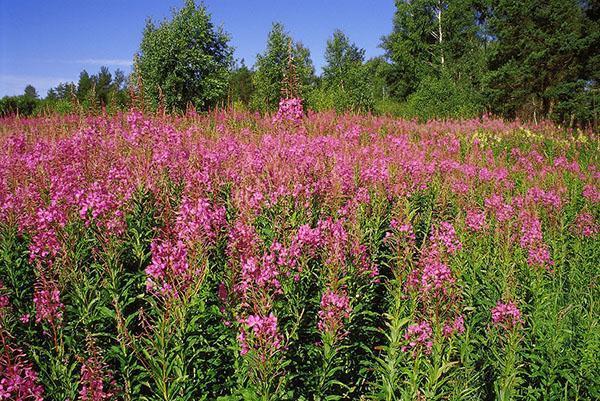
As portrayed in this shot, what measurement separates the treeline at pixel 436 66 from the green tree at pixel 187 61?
0.06 meters

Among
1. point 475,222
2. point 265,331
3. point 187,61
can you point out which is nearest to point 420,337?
point 265,331

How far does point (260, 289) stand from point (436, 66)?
47.2m

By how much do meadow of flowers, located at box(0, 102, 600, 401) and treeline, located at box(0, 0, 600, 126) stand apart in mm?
2742

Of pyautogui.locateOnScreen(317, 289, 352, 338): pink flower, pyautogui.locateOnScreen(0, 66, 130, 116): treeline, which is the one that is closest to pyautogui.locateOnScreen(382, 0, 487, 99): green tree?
pyautogui.locateOnScreen(0, 66, 130, 116): treeline

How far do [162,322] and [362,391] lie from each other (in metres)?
1.92

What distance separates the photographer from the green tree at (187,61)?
2080 cm

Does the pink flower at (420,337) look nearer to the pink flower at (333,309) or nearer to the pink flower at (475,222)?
the pink flower at (333,309)

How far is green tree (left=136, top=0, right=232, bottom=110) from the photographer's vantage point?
68.2 feet

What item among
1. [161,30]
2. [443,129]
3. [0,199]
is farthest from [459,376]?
[161,30]

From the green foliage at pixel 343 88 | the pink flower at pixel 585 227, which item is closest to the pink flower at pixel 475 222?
the pink flower at pixel 585 227

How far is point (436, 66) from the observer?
44969 millimetres

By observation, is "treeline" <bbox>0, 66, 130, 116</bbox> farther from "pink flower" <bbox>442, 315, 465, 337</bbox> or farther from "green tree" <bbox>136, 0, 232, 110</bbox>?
"pink flower" <bbox>442, 315, 465, 337</bbox>

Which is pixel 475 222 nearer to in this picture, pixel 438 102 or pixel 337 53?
pixel 438 102

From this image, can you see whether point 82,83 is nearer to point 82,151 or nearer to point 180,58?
point 180,58
